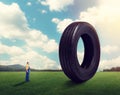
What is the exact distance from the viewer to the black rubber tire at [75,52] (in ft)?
55.4

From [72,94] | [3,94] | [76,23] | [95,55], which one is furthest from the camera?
[95,55]

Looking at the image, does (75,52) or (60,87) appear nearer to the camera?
(60,87)

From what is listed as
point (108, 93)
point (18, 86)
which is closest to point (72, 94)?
point (108, 93)

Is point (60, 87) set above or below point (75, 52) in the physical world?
below

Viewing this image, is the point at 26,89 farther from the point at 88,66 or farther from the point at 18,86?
the point at 88,66

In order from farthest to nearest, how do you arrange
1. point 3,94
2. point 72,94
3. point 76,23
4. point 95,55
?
point 95,55 → point 76,23 → point 3,94 → point 72,94

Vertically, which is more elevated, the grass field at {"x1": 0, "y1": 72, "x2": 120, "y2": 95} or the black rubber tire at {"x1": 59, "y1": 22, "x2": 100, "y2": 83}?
the black rubber tire at {"x1": 59, "y1": 22, "x2": 100, "y2": 83}

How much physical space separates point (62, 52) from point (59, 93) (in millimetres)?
2588

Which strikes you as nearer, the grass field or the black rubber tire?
the grass field

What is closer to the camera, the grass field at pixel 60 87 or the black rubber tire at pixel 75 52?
the grass field at pixel 60 87

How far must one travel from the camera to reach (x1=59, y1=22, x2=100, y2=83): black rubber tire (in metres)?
16.9

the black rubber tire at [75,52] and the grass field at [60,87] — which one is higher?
the black rubber tire at [75,52]

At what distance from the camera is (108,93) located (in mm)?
15297

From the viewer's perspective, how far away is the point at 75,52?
17078 millimetres
